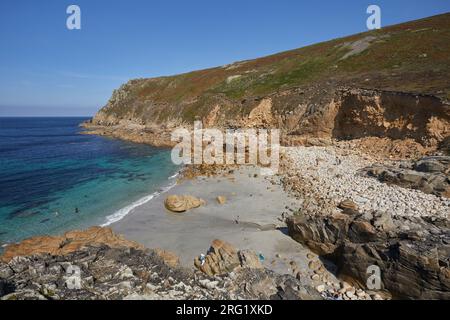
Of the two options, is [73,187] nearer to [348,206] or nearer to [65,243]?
[65,243]

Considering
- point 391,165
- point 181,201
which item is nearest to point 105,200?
point 181,201

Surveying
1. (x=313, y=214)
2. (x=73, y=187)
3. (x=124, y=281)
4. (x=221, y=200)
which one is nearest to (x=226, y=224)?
(x=221, y=200)

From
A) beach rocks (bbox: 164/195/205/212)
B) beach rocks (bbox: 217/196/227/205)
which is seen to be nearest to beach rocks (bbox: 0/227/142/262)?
beach rocks (bbox: 164/195/205/212)

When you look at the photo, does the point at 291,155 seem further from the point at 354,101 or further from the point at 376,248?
the point at 376,248

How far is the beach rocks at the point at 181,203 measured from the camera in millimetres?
20422

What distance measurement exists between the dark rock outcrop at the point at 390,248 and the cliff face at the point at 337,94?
52.3 ft

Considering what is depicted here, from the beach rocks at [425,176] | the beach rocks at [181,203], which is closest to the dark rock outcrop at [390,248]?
the beach rocks at [425,176]

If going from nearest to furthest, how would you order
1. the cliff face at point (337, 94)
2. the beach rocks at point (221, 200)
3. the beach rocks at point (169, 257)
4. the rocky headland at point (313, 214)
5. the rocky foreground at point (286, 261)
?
the rocky foreground at point (286, 261) → the rocky headland at point (313, 214) → the beach rocks at point (169, 257) → the beach rocks at point (221, 200) → the cliff face at point (337, 94)

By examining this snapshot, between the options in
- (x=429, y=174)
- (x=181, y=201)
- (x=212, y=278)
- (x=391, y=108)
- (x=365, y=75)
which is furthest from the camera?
(x=365, y=75)

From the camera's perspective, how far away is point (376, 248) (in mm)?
11000

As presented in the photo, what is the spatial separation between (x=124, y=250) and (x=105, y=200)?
12.6 meters

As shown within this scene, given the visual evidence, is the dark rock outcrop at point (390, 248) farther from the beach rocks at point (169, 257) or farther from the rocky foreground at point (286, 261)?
the beach rocks at point (169, 257)
